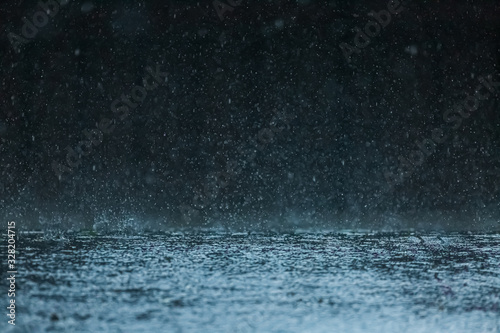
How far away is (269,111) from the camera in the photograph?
6.74 m

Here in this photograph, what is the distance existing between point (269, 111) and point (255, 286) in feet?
11.1

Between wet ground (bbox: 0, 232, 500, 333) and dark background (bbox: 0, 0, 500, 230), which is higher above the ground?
dark background (bbox: 0, 0, 500, 230)

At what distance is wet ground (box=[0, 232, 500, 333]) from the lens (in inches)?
107

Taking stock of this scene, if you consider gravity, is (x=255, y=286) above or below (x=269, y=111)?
below

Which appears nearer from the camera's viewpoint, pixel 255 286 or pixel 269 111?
pixel 255 286

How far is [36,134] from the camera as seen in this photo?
672cm

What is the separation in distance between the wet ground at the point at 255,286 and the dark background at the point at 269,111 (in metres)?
1.18

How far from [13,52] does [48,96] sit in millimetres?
468

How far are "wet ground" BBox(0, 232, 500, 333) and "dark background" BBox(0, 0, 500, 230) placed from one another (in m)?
1.18

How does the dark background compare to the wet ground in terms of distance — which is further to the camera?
the dark background

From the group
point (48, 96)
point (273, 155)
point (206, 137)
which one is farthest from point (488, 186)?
point (48, 96)

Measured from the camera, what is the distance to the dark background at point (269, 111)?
669cm

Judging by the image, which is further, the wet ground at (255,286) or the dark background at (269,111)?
the dark background at (269,111)

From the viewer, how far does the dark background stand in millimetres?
6691
